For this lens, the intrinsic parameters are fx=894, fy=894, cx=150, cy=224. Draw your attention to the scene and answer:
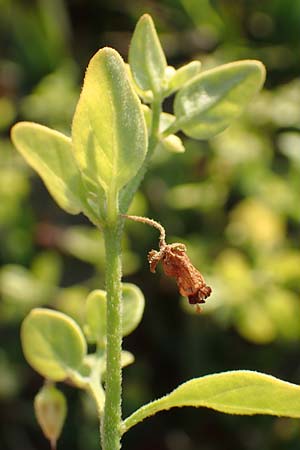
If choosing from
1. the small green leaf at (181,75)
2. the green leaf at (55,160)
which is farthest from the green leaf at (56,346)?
the small green leaf at (181,75)

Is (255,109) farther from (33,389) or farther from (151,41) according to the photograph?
(151,41)

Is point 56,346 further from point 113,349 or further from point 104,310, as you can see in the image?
point 113,349

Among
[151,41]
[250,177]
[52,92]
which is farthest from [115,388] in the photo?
[52,92]

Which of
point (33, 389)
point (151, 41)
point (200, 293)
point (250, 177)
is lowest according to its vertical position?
point (33, 389)

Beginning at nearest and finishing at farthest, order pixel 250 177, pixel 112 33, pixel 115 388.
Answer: pixel 115 388, pixel 250 177, pixel 112 33

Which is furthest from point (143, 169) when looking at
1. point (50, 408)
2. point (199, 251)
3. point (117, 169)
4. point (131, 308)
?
point (199, 251)

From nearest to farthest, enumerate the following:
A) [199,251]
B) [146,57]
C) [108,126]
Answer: [108,126] → [146,57] → [199,251]
